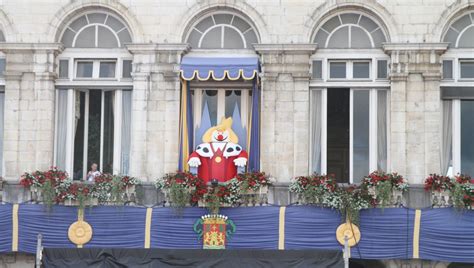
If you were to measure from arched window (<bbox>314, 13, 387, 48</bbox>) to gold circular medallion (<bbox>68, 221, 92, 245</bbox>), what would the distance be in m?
7.31

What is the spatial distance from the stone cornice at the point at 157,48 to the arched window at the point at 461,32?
653 centimetres

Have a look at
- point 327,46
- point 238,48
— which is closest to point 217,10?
point 238,48

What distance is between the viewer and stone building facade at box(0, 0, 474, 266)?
75.4 feet

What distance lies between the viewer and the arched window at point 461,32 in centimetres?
2333

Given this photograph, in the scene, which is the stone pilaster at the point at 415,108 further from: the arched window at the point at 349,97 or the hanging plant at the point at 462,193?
the hanging plant at the point at 462,193

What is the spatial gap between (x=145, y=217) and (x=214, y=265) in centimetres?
207

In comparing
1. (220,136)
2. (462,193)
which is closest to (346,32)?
(220,136)

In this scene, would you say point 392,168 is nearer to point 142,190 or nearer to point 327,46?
point 327,46

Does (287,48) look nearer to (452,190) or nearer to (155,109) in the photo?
(155,109)

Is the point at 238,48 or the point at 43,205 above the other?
the point at 238,48

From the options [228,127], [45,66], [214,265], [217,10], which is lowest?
[214,265]

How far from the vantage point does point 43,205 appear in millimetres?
22828

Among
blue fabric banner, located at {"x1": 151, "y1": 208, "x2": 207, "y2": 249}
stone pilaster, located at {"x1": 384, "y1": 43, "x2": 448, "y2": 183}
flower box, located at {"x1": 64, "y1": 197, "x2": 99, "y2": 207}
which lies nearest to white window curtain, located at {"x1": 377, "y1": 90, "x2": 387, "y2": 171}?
stone pilaster, located at {"x1": 384, "y1": 43, "x2": 448, "y2": 183}

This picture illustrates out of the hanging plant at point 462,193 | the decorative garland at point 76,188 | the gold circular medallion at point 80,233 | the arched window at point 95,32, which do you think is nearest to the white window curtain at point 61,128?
the decorative garland at point 76,188
